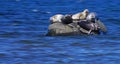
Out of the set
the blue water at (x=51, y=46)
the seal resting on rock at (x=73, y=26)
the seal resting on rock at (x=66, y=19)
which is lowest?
the blue water at (x=51, y=46)

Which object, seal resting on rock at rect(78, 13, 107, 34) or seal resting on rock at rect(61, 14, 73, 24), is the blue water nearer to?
seal resting on rock at rect(78, 13, 107, 34)

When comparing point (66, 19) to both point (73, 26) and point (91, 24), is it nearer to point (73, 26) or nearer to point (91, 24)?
point (73, 26)

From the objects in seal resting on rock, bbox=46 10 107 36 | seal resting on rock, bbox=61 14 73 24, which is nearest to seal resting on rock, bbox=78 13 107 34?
seal resting on rock, bbox=46 10 107 36

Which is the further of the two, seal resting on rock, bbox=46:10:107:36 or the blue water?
seal resting on rock, bbox=46:10:107:36

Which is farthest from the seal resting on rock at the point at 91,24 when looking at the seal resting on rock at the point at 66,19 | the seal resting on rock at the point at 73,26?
the seal resting on rock at the point at 66,19

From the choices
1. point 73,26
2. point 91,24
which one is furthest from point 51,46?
point 91,24

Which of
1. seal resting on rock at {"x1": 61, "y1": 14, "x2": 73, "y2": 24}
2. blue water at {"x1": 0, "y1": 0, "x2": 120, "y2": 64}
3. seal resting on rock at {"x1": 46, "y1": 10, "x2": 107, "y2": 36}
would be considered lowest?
blue water at {"x1": 0, "y1": 0, "x2": 120, "y2": 64}

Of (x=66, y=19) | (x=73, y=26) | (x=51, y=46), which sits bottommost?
→ (x=51, y=46)

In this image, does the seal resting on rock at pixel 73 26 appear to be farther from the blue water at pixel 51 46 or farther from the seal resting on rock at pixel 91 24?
the blue water at pixel 51 46

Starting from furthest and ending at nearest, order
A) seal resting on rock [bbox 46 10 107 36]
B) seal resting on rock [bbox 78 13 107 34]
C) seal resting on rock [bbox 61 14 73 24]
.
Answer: seal resting on rock [bbox 78 13 107 34]
seal resting on rock [bbox 61 14 73 24]
seal resting on rock [bbox 46 10 107 36]

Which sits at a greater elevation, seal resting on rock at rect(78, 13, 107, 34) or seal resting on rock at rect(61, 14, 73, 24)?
seal resting on rock at rect(61, 14, 73, 24)

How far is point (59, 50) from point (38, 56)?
1.08m

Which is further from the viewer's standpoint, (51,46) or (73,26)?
(73,26)

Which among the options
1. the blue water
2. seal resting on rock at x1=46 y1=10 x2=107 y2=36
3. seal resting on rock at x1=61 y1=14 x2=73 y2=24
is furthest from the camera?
seal resting on rock at x1=61 y1=14 x2=73 y2=24
